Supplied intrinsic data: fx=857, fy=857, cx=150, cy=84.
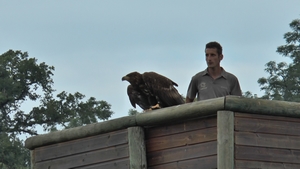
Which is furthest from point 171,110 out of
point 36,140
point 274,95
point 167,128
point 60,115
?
point 60,115

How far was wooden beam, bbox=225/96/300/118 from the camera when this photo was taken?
328 inches

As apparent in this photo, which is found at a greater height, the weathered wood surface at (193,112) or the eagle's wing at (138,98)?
the eagle's wing at (138,98)

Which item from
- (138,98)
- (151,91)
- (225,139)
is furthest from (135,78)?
(225,139)

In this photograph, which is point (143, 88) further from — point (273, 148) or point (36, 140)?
point (273, 148)

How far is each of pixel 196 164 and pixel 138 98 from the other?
2.63 m

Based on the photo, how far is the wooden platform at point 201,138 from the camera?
837 cm

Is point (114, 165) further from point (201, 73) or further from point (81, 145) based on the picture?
point (201, 73)

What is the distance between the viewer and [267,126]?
338 inches

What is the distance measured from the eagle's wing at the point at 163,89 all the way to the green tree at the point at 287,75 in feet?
73.5

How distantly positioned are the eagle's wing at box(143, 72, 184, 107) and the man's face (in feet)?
3.81

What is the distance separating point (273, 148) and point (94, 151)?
2.04m

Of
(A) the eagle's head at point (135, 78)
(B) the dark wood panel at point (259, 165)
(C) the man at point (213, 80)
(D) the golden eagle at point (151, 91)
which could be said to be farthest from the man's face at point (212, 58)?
(A) the eagle's head at point (135, 78)

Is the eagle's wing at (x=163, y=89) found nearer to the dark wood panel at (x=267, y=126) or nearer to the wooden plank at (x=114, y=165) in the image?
the wooden plank at (x=114, y=165)

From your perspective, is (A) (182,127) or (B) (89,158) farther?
(B) (89,158)
